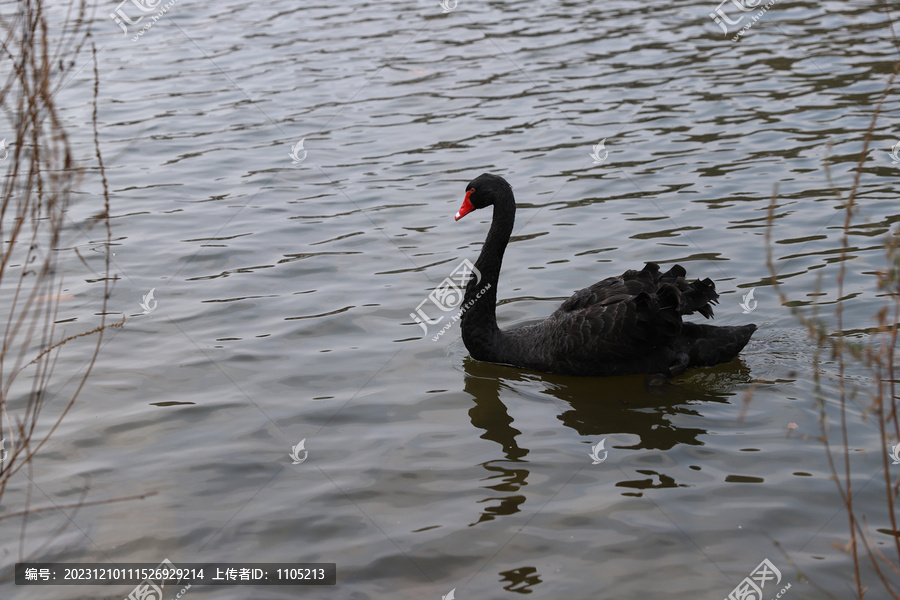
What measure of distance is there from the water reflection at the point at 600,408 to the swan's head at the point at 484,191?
107 cm

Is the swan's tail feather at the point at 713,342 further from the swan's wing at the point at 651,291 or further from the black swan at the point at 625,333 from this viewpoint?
the swan's wing at the point at 651,291

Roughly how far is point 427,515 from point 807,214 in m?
4.72

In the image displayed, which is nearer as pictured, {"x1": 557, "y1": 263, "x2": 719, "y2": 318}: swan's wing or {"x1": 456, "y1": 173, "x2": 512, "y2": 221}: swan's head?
{"x1": 557, "y1": 263, "x2": 719, "y2": 318}: swan's wing

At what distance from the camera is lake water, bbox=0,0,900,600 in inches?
165

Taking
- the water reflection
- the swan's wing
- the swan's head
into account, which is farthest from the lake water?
the swan's head

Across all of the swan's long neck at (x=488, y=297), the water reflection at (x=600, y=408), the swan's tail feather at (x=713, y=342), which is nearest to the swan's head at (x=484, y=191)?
the swan's long neck at (x=488, y=297)

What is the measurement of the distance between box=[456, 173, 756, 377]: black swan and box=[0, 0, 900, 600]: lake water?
0.17 metres

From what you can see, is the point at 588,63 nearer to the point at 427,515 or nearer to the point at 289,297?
the point at 289,297

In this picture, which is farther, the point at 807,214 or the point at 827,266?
the point at 807,214

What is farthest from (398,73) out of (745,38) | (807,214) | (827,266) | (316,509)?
(316,509)

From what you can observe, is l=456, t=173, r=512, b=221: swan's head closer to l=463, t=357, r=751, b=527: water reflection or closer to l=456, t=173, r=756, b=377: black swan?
l=456, t=173, r=756, b=377: black swan

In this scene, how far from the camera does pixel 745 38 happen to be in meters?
12.3

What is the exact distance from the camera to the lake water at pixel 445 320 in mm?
4184

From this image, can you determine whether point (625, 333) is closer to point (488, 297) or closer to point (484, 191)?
point (488, 297)
